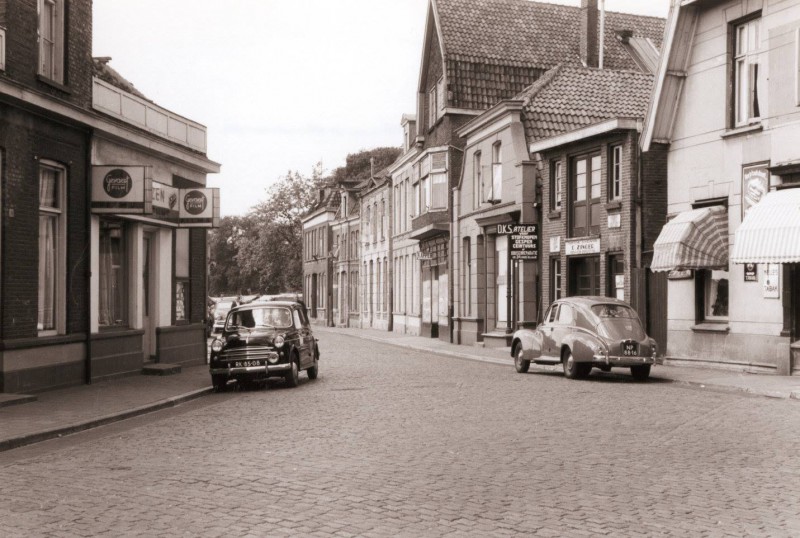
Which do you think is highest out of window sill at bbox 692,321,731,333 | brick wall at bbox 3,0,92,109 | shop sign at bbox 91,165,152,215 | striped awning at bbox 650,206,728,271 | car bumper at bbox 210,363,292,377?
brick wall at bbox 3,0,92,109

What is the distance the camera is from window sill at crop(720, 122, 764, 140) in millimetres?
20750

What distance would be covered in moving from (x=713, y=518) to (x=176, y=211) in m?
18.4

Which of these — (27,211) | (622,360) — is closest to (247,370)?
(27,211)

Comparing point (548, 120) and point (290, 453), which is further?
point (548, 120)

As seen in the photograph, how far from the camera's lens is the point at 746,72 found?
2142cm

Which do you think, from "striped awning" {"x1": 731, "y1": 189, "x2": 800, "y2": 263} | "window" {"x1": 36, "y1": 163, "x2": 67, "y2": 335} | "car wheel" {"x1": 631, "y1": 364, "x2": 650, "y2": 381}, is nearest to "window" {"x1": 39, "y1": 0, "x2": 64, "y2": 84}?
"window" {"x1": 36, "y1": 163, "x2": 67, "y2": 335}

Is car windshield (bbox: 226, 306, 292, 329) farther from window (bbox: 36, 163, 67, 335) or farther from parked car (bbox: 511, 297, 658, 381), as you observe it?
parked car (bbox: 511, 297, 658, 381)

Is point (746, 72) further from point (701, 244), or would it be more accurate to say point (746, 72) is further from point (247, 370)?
point (247, 370)

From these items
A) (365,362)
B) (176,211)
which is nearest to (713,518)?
(176,211)

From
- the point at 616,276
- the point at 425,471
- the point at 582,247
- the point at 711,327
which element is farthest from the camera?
the point at 582,247

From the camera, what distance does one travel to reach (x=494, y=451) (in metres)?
10.4

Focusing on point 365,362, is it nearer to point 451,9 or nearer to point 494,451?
point 494,451

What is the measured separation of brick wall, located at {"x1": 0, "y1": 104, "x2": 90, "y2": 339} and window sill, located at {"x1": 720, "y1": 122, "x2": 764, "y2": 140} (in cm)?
1365

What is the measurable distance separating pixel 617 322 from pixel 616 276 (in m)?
6.25
